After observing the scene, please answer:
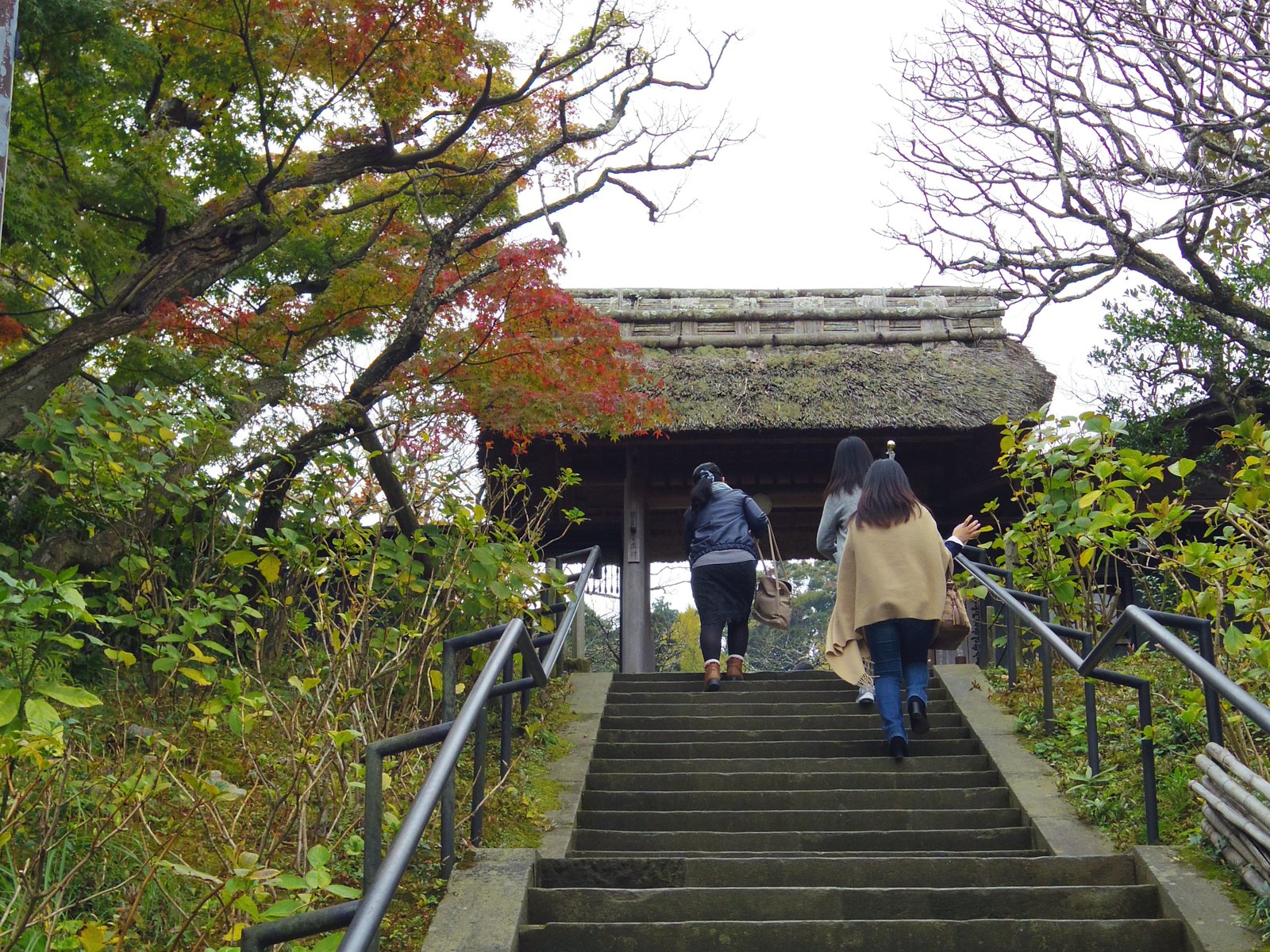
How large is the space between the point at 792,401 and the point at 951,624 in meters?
5.01

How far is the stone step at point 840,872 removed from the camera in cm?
409

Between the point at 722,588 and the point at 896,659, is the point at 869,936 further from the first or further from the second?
the point at 722,588

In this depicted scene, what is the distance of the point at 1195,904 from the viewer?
11.7ft

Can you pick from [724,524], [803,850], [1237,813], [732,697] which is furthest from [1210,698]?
[724,524]

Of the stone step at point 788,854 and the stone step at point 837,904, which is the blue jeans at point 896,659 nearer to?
the stone step at point 788,854

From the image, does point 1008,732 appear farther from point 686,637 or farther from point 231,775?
point 686,637

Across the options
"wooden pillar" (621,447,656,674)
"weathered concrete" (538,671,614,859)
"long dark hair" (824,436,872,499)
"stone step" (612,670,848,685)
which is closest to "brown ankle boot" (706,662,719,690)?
"stone step" (612,670,848,685)

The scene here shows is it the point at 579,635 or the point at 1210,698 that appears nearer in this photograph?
the point at 1210,698

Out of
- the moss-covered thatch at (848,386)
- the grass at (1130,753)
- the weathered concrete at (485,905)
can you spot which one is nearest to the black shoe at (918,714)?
the grass at (1130,753)

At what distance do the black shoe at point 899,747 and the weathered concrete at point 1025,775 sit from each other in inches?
15.7

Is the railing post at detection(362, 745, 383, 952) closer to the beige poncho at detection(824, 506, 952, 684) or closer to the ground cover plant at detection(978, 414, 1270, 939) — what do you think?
the ground cover plant at detection(978, 414, 1270, 939)

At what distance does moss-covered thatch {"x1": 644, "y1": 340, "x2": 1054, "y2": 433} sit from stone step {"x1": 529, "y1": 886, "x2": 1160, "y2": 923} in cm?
661

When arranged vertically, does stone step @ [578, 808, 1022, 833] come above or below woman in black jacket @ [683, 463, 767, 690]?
below

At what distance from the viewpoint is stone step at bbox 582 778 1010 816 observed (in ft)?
17.3
